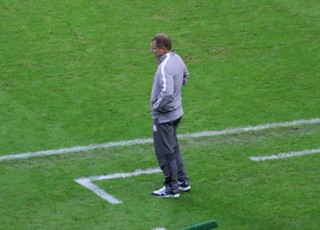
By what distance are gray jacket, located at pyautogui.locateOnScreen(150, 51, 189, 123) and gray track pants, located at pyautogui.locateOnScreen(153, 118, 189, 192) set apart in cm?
10

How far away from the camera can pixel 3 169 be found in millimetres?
12969

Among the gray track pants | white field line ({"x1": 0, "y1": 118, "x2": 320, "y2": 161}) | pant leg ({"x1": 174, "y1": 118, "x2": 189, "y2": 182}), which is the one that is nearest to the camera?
the gray track pants

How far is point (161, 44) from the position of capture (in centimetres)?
1176

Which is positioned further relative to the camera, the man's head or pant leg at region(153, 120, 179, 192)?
pant leg at region(153, 120, 179, 192)

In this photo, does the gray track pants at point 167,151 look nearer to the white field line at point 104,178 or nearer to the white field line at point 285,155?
the white field line at point 104,178

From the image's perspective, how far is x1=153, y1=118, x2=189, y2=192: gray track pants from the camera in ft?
39.0

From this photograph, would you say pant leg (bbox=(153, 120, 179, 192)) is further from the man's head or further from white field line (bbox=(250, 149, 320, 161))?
white field line (bbox=(250, 149, 320, 161))

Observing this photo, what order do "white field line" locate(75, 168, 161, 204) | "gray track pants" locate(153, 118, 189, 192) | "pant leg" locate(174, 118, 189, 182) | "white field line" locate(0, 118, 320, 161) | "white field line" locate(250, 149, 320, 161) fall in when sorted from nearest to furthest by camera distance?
1. "gray track pants" locate(153, 118, 189, 192)
2. "white field line" locate(75, 168, 161, 204)
3. "pant leg" locate(174, 118, 189, 182)
4. "white field line" locate(250, 149, 320, 161)
5. "white field line" locate(0, 118, 320, 161)

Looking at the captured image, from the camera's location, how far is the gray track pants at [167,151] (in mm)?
11891

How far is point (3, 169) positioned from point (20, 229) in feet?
6.69

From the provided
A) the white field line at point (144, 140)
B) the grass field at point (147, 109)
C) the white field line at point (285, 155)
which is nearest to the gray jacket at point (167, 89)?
the grass field at point (147, 109)

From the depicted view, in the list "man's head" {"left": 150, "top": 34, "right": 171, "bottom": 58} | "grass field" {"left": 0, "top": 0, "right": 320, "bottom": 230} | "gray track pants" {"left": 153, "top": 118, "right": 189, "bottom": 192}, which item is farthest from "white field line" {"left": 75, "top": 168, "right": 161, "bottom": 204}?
"man's head" {"left": 150, "top": 34, "right": 171, "bottom": 58}

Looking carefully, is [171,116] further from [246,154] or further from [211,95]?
[211,95]

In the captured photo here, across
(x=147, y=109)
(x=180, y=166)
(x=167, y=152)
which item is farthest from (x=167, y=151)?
(x=147, y=109)
